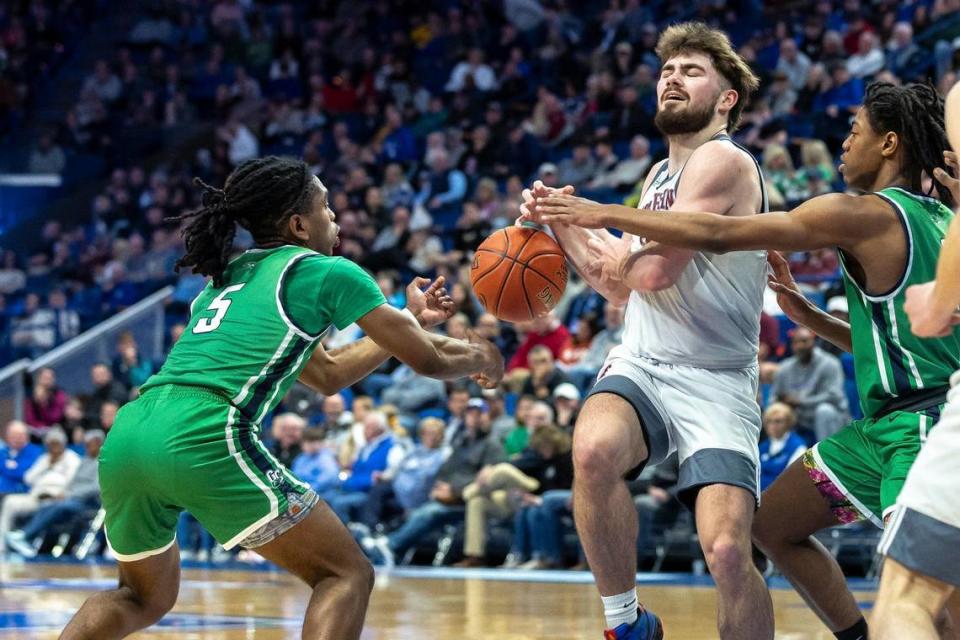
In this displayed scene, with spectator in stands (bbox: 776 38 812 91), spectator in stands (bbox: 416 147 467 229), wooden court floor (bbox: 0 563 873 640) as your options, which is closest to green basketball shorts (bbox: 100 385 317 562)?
wooden court floor (bbox: 0 563 873 640)

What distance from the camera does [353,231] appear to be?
1666 cm

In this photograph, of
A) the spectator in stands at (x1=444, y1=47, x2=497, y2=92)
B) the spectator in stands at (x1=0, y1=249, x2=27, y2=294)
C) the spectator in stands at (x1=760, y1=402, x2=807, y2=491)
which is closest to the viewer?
the spectator in stands at (x1=760, y1=402, x2=807, y2=491)

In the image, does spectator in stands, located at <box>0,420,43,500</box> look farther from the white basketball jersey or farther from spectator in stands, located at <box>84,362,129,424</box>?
the white basketball jersey

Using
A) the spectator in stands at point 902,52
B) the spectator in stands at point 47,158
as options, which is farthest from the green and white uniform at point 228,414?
the spectator in stands at point 47,158

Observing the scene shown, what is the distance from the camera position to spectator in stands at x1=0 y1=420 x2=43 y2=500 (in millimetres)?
14453

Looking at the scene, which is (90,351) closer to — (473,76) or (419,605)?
(473,76)

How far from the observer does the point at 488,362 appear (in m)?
5.02

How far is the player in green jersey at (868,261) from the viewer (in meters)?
4.30

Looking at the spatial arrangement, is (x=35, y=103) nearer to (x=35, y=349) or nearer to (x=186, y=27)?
(x=186, y=27)

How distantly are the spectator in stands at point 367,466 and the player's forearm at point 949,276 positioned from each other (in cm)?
920

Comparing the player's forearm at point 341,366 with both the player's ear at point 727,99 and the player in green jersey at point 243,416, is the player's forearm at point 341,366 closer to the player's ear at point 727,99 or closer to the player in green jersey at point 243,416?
the player in green jersey at point 243,416

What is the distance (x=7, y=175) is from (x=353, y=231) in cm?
821

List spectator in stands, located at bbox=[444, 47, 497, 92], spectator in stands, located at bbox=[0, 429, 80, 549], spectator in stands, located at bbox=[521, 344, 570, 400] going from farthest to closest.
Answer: spectator in stands, located at bbox=[444, 47, 497, 92]
spectator in stands, located at bbox=[0, 429, 80, 549]
spectator in stands, located at bbox=[521, 344, 570, 400]

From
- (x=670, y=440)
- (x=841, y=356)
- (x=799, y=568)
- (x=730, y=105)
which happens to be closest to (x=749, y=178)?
(x=730, y=105)
